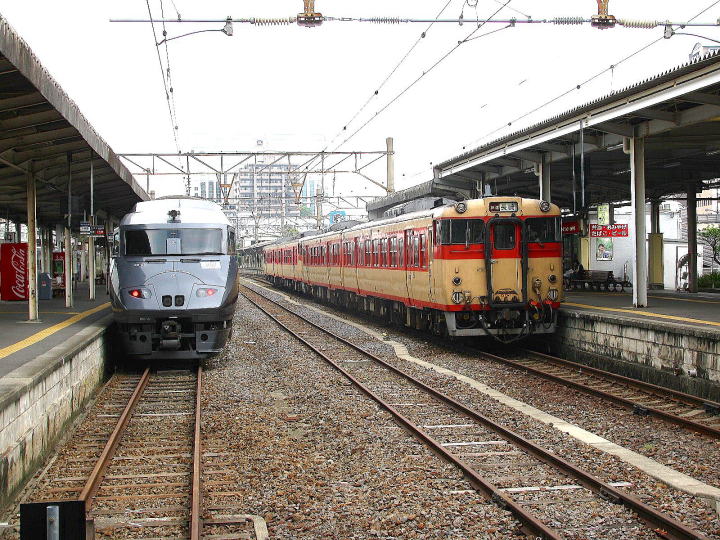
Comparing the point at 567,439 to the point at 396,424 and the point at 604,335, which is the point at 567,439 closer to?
the point at 396,424

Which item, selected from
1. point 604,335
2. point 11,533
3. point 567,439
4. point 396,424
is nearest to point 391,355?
point 604,335

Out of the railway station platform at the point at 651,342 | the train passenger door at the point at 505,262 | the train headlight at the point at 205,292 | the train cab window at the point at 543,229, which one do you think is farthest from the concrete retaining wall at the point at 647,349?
the train headlight at the point at 205,292

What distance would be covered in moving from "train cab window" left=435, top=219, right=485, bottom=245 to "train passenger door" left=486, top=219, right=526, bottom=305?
0.20 meters

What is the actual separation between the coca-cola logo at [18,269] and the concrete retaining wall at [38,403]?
11209 millimetres

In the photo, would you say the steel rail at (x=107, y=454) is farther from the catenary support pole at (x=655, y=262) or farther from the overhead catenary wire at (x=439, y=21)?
the catenary support pole at (x=655, y=262)

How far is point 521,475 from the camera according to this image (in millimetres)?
6633

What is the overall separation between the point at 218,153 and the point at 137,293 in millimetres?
14906

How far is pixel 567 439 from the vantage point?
7902mm

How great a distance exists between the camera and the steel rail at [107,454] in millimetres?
6067

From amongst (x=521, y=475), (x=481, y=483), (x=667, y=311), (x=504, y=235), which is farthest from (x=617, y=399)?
(x=667, y=311)

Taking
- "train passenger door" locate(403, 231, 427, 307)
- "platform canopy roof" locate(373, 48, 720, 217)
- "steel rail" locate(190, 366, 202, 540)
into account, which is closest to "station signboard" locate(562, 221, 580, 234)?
"platform canopy roof" locate(373, 48, 720, 217)

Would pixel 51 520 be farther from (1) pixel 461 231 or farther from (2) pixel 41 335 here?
(1) pixel 461 231

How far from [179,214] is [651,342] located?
7.80 metres

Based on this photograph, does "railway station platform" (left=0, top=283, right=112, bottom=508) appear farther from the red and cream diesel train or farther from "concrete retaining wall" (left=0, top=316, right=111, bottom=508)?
the red and cream diesel train
